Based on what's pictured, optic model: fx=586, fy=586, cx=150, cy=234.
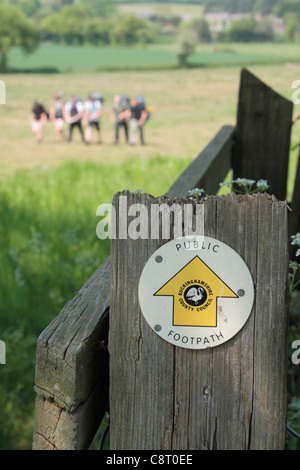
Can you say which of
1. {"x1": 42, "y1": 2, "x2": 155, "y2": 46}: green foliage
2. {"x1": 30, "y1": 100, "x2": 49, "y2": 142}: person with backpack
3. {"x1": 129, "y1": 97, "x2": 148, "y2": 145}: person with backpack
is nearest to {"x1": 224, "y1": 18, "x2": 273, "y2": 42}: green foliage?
{"x1": 42, "y1": 2, "x2": 155, "y2": 46}: green foliage

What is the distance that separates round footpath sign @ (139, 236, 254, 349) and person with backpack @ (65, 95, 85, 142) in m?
14.3

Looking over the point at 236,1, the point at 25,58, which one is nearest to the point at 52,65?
the point at 25,58

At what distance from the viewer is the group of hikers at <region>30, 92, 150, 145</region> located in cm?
1445

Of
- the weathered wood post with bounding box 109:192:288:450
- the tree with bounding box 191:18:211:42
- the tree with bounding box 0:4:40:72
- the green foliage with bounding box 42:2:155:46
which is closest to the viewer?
the weathered wood post with bounding box 109:192:288:450

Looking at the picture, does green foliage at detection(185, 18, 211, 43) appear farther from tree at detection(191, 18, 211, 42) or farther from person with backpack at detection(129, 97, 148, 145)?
person with backpack at detection(129, 97, 148, 145)

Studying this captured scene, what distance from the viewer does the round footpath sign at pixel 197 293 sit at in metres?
1.02

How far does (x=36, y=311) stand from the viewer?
12.0ft

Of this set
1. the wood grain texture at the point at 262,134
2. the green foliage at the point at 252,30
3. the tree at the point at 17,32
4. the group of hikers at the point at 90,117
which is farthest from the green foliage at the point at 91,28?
the wood grain texture at the point at 262,134

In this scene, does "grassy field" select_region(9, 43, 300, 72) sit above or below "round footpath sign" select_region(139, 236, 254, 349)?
above

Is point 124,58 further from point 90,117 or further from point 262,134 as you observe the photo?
point 262,134

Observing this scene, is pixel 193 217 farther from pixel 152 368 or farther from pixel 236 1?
pixel 236 1

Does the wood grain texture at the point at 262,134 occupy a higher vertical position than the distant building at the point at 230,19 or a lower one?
lower

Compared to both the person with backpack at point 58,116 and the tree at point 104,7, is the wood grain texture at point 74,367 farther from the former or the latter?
the tree at point 104,7
